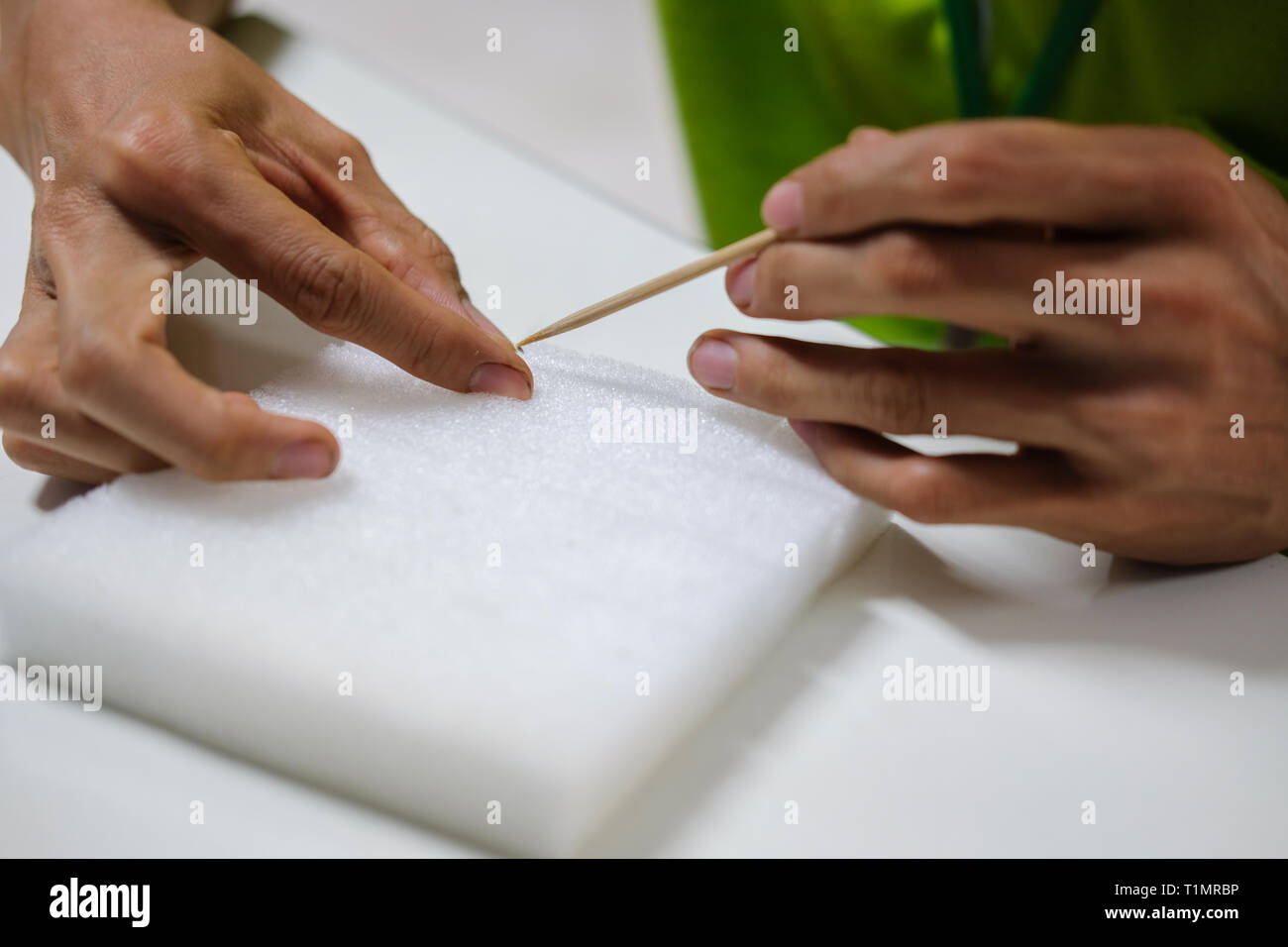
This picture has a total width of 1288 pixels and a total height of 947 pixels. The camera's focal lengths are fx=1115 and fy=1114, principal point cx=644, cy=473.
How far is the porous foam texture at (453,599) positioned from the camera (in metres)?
0.54

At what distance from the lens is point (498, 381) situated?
2.47 ft

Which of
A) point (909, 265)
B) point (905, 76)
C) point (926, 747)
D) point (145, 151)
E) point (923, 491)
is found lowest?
point (926, 747)

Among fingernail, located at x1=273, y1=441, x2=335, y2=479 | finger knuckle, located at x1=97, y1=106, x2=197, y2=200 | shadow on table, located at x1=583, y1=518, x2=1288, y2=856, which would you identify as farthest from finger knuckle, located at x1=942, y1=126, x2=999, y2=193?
finger knuckle, located at x1=97, y1=106, x2=197, y2=200

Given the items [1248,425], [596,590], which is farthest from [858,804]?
[1248,425]

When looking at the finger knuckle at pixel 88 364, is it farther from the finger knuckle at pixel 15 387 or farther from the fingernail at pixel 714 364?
the fingernail at pixel 714 364

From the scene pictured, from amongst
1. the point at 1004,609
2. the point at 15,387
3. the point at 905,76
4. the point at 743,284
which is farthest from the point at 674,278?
the point at 905,76

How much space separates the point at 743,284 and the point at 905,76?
0.69 m

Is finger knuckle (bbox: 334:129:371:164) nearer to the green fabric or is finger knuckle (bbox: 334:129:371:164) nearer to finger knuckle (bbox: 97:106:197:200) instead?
finger knuckle (bbox: 97:106:197:200)

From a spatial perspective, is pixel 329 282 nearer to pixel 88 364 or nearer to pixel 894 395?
pixel 88 364

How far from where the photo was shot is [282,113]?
868 mm

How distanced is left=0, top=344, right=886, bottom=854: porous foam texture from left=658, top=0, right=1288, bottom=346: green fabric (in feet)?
1.88

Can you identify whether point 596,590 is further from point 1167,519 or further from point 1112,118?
point 1112,118

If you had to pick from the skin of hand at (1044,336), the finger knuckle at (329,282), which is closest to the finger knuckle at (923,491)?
the skin of hand at (1044,336)

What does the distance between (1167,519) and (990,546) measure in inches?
4.6
